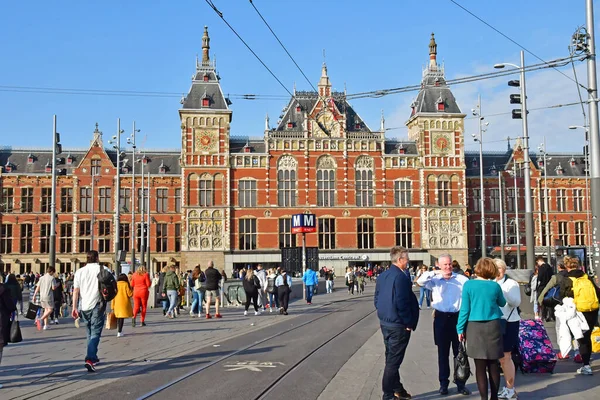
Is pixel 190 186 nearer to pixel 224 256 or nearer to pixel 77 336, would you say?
pixel 224 256

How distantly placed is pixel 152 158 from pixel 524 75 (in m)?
41.5

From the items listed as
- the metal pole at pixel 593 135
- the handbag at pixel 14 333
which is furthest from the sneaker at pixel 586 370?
the handbag at pixel 14 333

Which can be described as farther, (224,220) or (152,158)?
(152,158)

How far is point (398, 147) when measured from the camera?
183 feet

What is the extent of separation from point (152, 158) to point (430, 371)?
5052 cm

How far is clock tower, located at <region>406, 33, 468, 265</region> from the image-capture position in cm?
5431

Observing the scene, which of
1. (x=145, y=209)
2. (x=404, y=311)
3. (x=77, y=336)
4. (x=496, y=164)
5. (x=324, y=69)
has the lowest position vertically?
(x=77, y=336)

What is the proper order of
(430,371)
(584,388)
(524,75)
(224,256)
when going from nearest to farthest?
(584,388) < (430,371) < (524,75) < (224,256)

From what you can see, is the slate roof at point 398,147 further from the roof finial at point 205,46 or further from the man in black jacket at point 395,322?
the man in black jacket at point 395,322

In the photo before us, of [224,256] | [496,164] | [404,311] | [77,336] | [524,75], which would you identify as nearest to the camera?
[404,311]

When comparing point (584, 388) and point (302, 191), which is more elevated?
point (302, 191)

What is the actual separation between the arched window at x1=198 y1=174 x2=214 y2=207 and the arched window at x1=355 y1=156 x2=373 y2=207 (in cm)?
1244

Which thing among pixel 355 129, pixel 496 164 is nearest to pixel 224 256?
pixel 355 129

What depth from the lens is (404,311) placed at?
755cm
